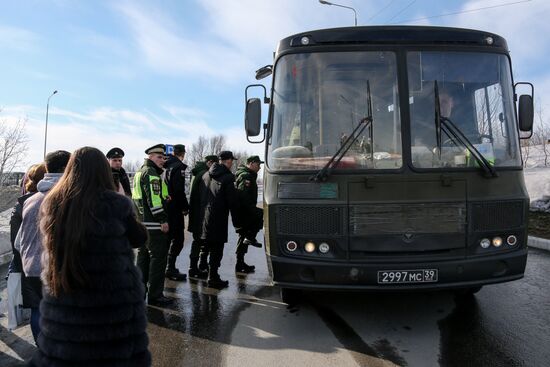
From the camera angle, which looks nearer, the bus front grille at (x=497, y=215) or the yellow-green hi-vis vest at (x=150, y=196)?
the bus front grille at (x=497, y=215)

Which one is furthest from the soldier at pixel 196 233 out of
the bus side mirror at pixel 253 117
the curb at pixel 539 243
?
the curb at pixel 539 243

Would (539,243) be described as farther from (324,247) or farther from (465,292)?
(324,247)

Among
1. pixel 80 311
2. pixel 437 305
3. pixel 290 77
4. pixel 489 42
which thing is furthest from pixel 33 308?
pixel 489 42

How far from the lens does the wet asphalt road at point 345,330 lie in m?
3.90

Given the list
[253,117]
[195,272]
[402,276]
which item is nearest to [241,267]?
[195,272]

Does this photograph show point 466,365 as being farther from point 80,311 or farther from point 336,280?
point 80,311

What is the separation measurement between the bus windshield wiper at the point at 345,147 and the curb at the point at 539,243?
7.10 m

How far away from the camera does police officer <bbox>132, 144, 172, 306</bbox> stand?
5.18 m

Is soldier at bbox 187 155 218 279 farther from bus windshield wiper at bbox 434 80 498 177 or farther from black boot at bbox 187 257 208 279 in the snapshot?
bus windshield wiper at bbox 434 80 498 177

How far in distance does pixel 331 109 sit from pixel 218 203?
2387 mm

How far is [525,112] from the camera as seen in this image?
498cm

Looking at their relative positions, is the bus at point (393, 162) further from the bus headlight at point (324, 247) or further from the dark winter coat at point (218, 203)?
the dark winter coat at point (218, 203)

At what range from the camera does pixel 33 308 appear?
3625mm

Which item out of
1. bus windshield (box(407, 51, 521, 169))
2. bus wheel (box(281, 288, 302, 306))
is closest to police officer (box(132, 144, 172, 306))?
bus wheel (box(281, 288, 302, 306))
